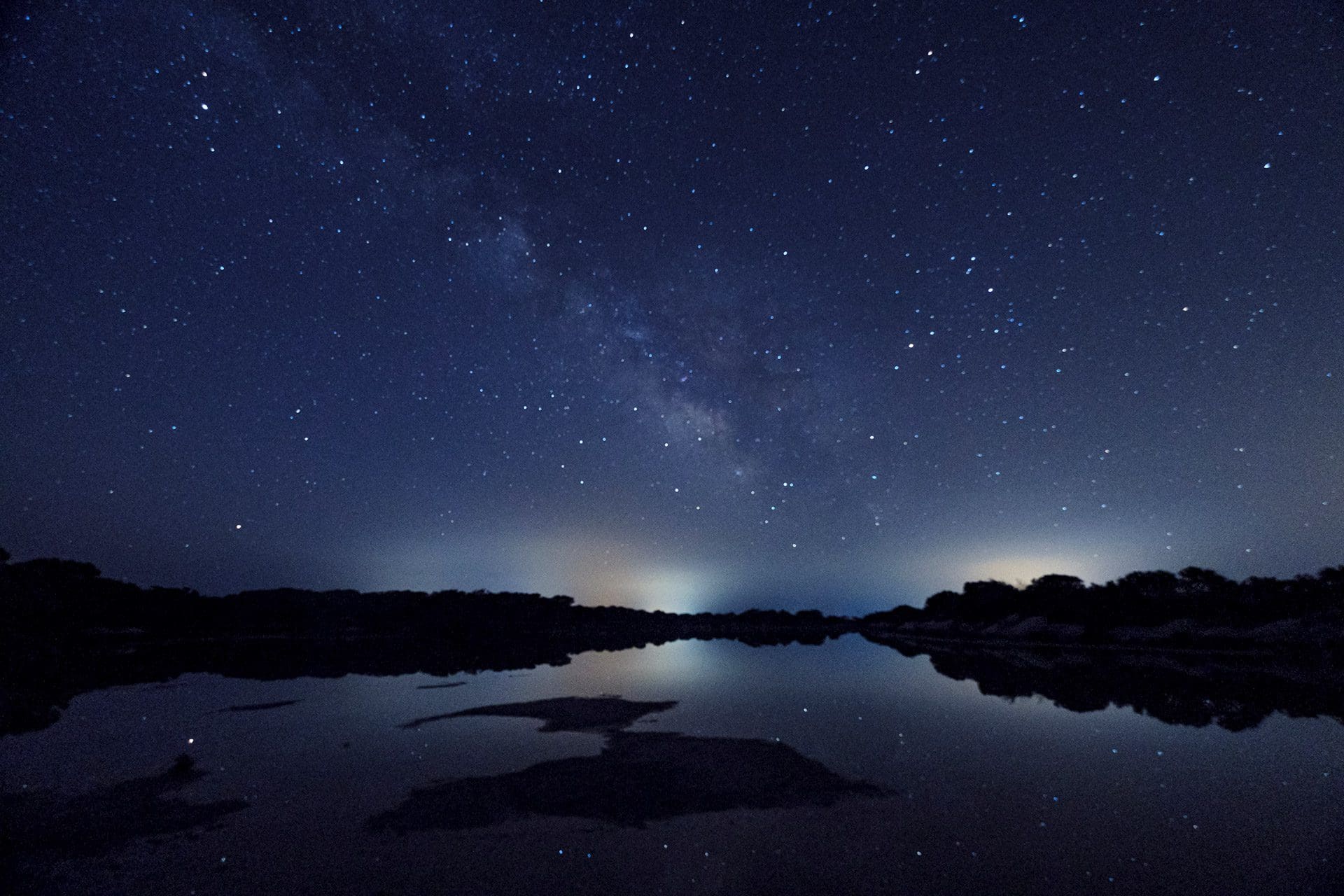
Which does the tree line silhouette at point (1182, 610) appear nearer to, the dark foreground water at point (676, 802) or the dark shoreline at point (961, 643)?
the dark shoreline at point (961, 643)

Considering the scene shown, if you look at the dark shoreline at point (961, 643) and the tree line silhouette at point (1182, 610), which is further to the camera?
the tree line silhouette at point (1182, 610)

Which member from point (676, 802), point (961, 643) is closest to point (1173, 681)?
point (676, 802)

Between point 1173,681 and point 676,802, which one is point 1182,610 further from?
point 676,802

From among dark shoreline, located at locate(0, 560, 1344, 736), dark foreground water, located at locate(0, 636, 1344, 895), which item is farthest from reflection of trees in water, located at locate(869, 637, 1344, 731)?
dark foreground water, located at locate(0, 636, 1344, 895)

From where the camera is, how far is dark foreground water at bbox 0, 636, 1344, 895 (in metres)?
6.89

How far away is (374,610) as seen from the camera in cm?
9681

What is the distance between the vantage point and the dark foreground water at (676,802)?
6.89 meters

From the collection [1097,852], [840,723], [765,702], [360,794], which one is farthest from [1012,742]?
[360,794]

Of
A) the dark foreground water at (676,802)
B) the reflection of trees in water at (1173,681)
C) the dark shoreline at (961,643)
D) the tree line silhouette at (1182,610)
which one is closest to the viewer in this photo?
the dark foreground water at (676,802)

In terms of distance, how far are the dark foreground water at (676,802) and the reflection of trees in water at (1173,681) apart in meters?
1.04

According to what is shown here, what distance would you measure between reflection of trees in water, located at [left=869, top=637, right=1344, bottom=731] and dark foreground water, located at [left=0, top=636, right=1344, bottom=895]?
104cm

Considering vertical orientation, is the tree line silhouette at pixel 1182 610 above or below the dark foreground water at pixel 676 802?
above

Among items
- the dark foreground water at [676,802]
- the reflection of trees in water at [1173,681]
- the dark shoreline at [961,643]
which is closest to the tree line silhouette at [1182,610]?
the dark shoreline at [961,643]

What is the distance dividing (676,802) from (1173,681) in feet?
76.6
